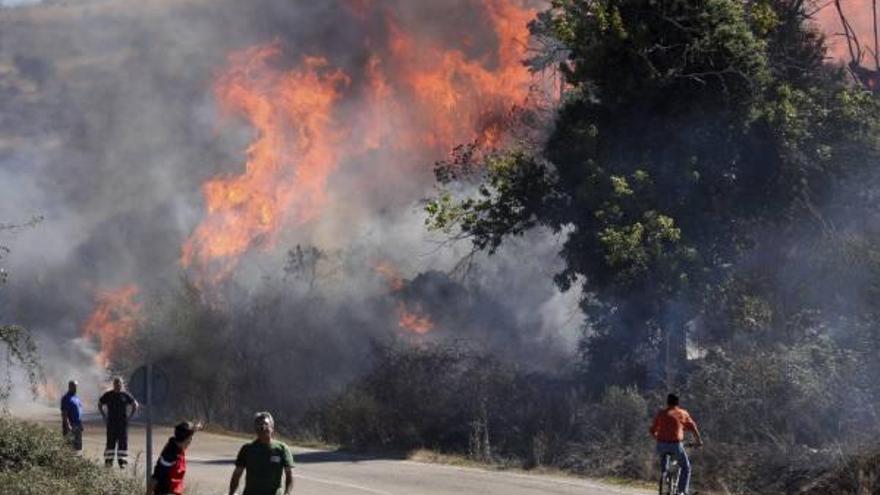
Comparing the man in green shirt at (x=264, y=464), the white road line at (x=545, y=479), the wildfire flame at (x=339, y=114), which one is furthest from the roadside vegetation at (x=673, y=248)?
the man in green shirt at (x=264, y=464)

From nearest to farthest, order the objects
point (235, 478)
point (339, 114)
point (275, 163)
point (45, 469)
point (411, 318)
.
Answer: point (235, 478) → point (45, 469) → point (411, 318) → point (275, 163) → point (339, 114)

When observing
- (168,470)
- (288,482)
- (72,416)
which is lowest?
(288,482)

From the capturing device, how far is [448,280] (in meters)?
42.0

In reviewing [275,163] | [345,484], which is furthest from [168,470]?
[275,163]

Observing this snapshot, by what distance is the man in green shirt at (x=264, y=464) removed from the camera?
39.9 feet

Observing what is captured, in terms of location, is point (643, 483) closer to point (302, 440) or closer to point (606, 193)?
point (606, 193)

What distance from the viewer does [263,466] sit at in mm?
12188

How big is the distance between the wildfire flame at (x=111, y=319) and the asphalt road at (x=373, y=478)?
1920 centimetres

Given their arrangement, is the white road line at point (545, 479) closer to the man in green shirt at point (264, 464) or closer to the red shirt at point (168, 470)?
the red shirt at point (168, 470)

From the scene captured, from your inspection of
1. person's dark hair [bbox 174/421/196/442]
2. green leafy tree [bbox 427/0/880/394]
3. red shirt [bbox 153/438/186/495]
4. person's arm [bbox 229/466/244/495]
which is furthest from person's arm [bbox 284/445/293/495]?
green leafy tree [bbox 427/0/880/394]

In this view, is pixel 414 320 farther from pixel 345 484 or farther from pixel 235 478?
pixel 235 478

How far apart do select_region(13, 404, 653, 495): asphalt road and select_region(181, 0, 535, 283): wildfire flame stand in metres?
18.5

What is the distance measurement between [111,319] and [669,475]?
3468 cm

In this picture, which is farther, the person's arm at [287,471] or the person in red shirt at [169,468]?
the person in red shirt at [169,468]
